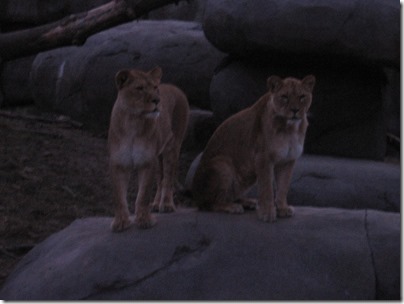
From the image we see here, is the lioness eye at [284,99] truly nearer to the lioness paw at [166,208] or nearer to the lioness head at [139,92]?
the lioness head at [139,92]

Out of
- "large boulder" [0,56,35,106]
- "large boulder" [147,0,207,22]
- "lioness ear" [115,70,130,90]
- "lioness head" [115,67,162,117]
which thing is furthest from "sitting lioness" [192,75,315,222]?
"large boulder" [147,0,207,22]

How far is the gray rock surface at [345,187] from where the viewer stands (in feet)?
28.0

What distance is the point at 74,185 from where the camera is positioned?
29.0 feet

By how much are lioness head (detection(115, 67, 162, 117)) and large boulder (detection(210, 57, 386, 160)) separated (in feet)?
14.6

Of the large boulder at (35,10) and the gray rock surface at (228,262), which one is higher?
the gray rock surface at (228,262)

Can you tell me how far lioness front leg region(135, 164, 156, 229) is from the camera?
214 inches

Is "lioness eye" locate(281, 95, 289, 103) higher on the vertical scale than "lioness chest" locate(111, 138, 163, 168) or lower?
higher

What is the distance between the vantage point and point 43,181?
8758 millimetres

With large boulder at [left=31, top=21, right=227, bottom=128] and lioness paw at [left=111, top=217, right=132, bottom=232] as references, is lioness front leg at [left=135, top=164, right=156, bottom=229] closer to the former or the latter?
lioness paw at [left=111, top=217, right=132, bottom=232]

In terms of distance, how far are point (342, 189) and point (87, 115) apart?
4.92 m

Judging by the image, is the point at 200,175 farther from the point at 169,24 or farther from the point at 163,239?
the point at 169,24

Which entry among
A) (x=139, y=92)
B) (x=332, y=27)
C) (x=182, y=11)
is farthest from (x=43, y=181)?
(x=182, y=11)

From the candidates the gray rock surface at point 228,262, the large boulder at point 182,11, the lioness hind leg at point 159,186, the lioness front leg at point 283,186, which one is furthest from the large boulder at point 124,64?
the gray rock surface at point 228,262

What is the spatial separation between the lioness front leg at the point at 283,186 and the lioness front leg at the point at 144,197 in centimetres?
87
